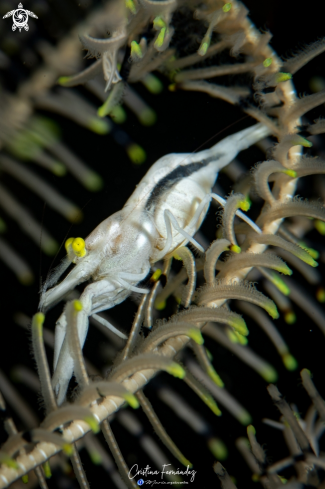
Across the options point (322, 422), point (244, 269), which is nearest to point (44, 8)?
point (244, 269)

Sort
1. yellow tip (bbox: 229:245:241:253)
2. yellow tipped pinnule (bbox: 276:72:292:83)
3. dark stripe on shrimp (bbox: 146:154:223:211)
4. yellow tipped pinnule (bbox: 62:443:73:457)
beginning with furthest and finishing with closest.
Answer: dark stripe on shrimp (bbox: 146:154:223:211), yellow tipped pinnule (bbox: 276:72:292:83), yellow tip (bbox: 229:245:241:253), yellow tipped pinnule (bbox: 62:443:73:457)

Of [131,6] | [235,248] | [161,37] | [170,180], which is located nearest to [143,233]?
[170,180]

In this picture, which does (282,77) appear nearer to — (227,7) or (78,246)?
(227,7)

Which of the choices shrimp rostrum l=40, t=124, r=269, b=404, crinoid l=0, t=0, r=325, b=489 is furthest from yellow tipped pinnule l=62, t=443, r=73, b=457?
shrimp rostrum l=40, t=124, r=269, b=404

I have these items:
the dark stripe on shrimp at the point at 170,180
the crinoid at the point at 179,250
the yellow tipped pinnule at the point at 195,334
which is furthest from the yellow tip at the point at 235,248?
the dark stripe on shrimp at the point at 170,180

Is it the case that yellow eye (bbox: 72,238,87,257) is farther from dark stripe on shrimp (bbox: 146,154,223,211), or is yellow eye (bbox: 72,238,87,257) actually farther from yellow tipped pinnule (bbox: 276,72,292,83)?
yellow tipped pinnule (bbox: 276,72,292,83)

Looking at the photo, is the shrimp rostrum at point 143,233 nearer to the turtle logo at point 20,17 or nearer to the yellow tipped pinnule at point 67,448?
the yellow tipped pinnule at point 67,448
